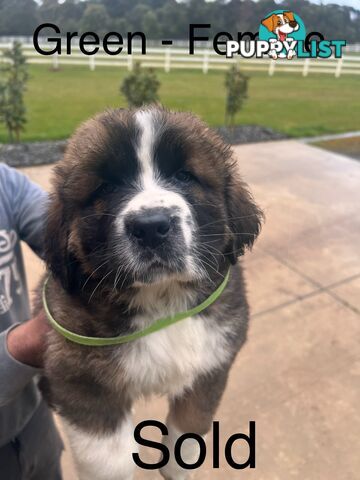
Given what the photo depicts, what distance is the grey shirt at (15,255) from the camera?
6.72 ft

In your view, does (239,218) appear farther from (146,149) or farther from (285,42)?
(285,42)

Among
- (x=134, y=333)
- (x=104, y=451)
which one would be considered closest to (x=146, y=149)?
(x=134, y=333)

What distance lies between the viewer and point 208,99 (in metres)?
14.6

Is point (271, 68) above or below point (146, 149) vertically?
below

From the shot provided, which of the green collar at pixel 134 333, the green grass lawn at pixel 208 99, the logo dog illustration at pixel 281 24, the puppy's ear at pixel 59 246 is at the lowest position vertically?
the green grass lawn at pixel 208 99

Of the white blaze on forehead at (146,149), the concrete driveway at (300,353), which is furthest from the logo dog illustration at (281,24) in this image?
the white blaze on forehead at (146,149)

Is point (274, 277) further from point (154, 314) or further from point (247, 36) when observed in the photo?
point (247, 36)

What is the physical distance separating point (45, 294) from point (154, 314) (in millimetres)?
501

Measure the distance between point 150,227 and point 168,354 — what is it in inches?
23.4

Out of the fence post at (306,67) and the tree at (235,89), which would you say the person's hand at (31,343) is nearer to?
the tree at (235,89)

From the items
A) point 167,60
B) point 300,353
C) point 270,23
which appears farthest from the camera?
point 167,60

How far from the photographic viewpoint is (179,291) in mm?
1769

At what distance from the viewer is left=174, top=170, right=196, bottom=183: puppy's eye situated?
1.67m

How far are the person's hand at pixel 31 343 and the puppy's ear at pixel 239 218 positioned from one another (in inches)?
30.7
